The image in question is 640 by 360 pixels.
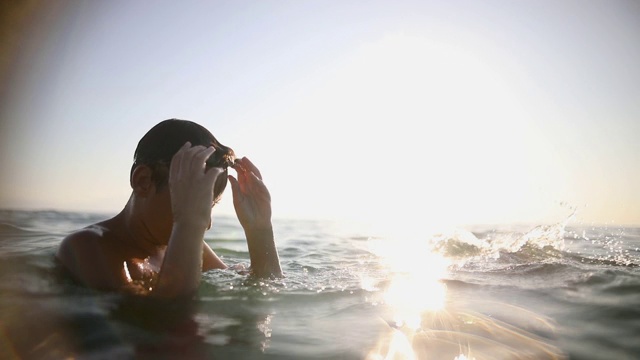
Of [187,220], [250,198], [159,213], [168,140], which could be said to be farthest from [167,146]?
[250,198]

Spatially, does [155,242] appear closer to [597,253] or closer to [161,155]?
[161,155]

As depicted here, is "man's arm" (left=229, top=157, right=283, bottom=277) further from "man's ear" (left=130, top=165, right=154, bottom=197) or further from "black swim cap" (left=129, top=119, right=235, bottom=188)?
"man's ear" (left=130, top=165, right=154, bottom=197)

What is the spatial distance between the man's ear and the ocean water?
686 mm

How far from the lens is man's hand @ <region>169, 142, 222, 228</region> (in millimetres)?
2729

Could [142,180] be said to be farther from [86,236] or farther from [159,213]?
[86,236]

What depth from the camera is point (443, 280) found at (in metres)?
3.72

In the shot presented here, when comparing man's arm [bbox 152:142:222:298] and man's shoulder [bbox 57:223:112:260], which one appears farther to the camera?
man's shoulder [bbox 57:223:112:260]

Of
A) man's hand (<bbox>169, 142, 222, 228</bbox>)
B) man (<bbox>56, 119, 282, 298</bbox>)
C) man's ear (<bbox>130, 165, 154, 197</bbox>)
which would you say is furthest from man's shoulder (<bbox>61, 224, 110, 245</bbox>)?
man's hand (<bbox>169, 142, 222, 228</bbox>)

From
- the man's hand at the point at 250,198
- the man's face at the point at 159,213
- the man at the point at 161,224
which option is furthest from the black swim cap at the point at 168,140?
the man's hand at the point at 250,198

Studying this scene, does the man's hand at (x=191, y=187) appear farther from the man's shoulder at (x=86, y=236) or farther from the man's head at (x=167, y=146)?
the man's shoulder at (x=86, y=236)

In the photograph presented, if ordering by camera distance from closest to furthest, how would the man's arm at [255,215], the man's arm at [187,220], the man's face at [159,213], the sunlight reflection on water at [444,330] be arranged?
the sunlight reflection on water at [444,330] < the man's arm at [187,220] < the man's face at [159,213] < the man's arm at [255,215]

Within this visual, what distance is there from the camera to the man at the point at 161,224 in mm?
2660

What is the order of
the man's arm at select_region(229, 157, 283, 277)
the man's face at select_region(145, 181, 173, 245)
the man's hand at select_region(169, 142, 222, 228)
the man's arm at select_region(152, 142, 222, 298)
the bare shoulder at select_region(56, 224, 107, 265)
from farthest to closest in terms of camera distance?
1. the man's arm at select_region(229, 157, 283, 277)
2. the man's face at select_region(145, 181, 173, 245)
3. the bare shoulder at select_region(56, 224, 107, 265)
4. the man's hand at select_region(169, 142, 222, 228)
5. the man's arm at select_region(152, 142, 222, 298)

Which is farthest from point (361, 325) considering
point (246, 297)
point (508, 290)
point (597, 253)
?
point (597, 253)
